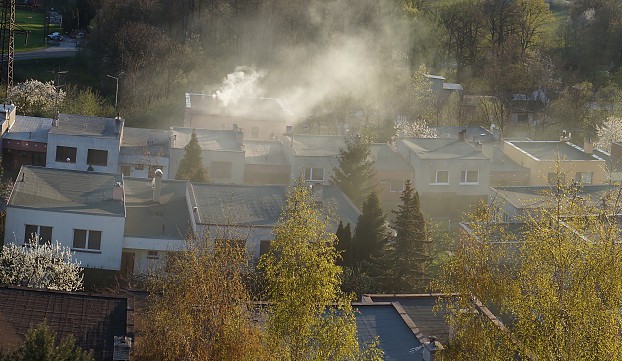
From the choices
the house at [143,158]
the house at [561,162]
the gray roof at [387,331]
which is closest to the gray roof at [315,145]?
the house at [143,158]

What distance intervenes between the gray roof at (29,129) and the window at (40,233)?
41.2ft

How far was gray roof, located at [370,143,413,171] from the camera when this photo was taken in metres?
33.6

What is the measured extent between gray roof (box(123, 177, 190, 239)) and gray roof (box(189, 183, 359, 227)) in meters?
0.63

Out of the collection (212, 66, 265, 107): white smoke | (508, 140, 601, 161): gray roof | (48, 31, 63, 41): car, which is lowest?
(508, 140, 601, 161): gray roof

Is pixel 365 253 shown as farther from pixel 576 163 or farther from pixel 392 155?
pixel 576 163

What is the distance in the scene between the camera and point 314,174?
3291 centimetres

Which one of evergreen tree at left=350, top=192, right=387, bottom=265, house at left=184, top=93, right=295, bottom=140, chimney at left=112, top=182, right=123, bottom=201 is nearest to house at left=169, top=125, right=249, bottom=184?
house at left=184, top=93, right=295, bottom=140

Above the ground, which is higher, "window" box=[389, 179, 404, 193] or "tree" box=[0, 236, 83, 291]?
"window" box=[389, 179, 404, 193]

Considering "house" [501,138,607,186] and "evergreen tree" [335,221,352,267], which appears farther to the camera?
"house" [501,138,607,186]

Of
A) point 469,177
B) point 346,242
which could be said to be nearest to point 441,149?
point 469,177

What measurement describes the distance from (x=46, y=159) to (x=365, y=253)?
50.6 ft

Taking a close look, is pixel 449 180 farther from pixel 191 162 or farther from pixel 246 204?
pixel 246 204

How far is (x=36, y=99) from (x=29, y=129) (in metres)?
7.24

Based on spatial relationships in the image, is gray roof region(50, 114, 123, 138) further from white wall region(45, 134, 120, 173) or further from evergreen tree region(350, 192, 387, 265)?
evergreen tree region(350, 192, 387, 265)
